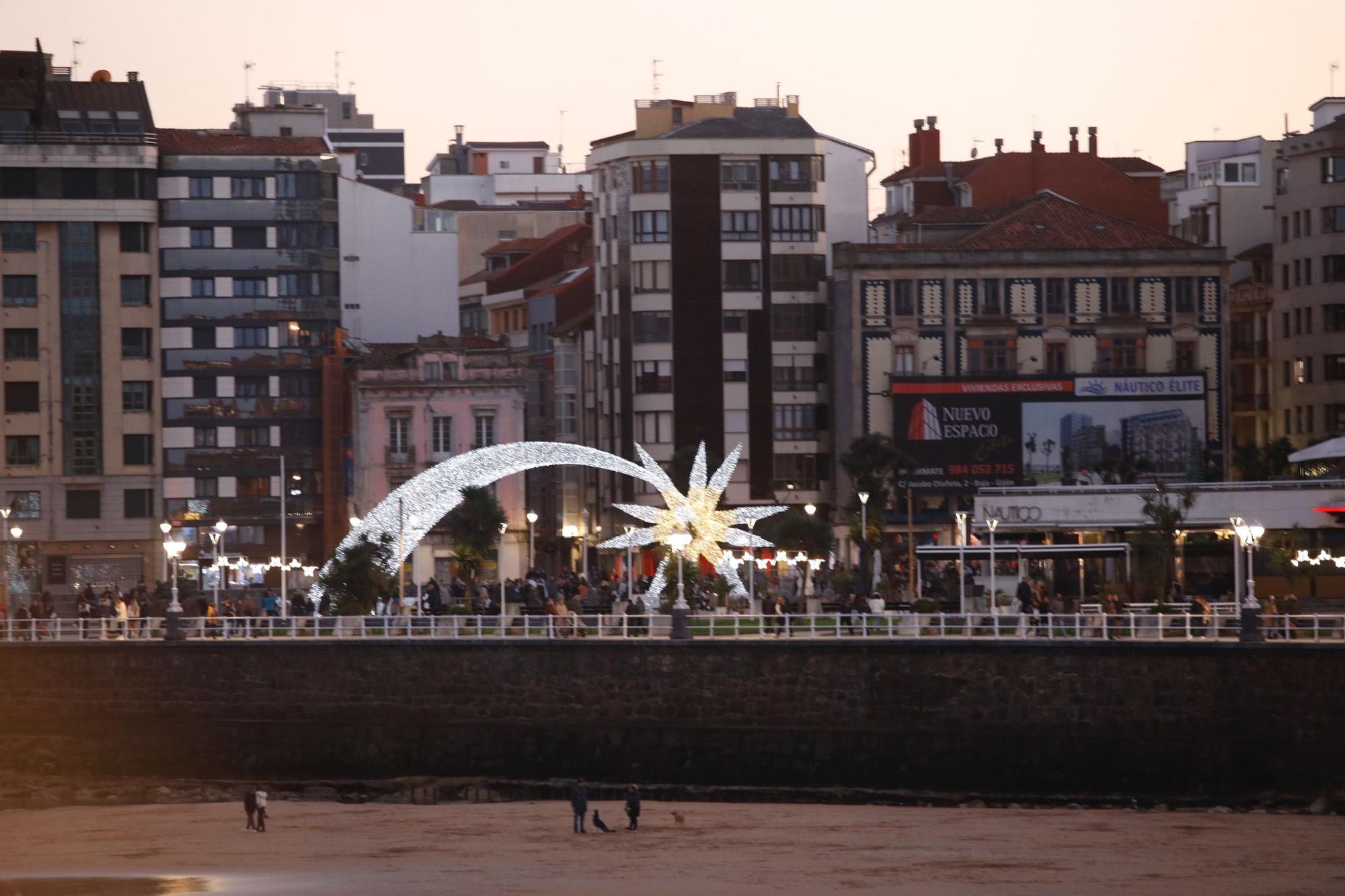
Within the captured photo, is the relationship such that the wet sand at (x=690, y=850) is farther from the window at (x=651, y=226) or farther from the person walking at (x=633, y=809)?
the window at (x=651, y=226)

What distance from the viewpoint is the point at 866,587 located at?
7262cm

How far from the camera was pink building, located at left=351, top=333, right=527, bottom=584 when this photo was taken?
92812mm

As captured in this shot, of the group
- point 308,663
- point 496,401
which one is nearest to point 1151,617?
point 308,663

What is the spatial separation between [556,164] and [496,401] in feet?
179

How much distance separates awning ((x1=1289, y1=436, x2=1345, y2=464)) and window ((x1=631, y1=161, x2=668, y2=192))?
25.9 metres

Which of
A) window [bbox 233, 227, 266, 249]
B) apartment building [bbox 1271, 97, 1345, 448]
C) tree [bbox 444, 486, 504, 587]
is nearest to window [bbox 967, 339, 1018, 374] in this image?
apartment building [bbox 1271, 97, 1345, 448]

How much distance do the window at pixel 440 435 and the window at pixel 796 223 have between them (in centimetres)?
1306

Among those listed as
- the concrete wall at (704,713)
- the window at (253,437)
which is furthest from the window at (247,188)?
the concrete wall at (704,713)

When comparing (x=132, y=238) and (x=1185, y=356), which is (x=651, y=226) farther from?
(x=1185, y=356)

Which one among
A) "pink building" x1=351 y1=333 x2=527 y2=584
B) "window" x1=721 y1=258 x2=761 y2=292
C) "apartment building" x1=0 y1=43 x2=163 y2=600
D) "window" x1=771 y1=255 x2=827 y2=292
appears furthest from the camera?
"window" x1=771 y1=255 x2=827 y2=292

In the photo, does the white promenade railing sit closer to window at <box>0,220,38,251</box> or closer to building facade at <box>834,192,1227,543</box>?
window at <box>0,220,38,251</box>

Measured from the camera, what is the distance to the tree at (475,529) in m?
80.7

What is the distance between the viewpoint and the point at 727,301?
93625 millimetres

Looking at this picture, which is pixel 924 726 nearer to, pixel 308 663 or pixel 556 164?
pixel 308 663
